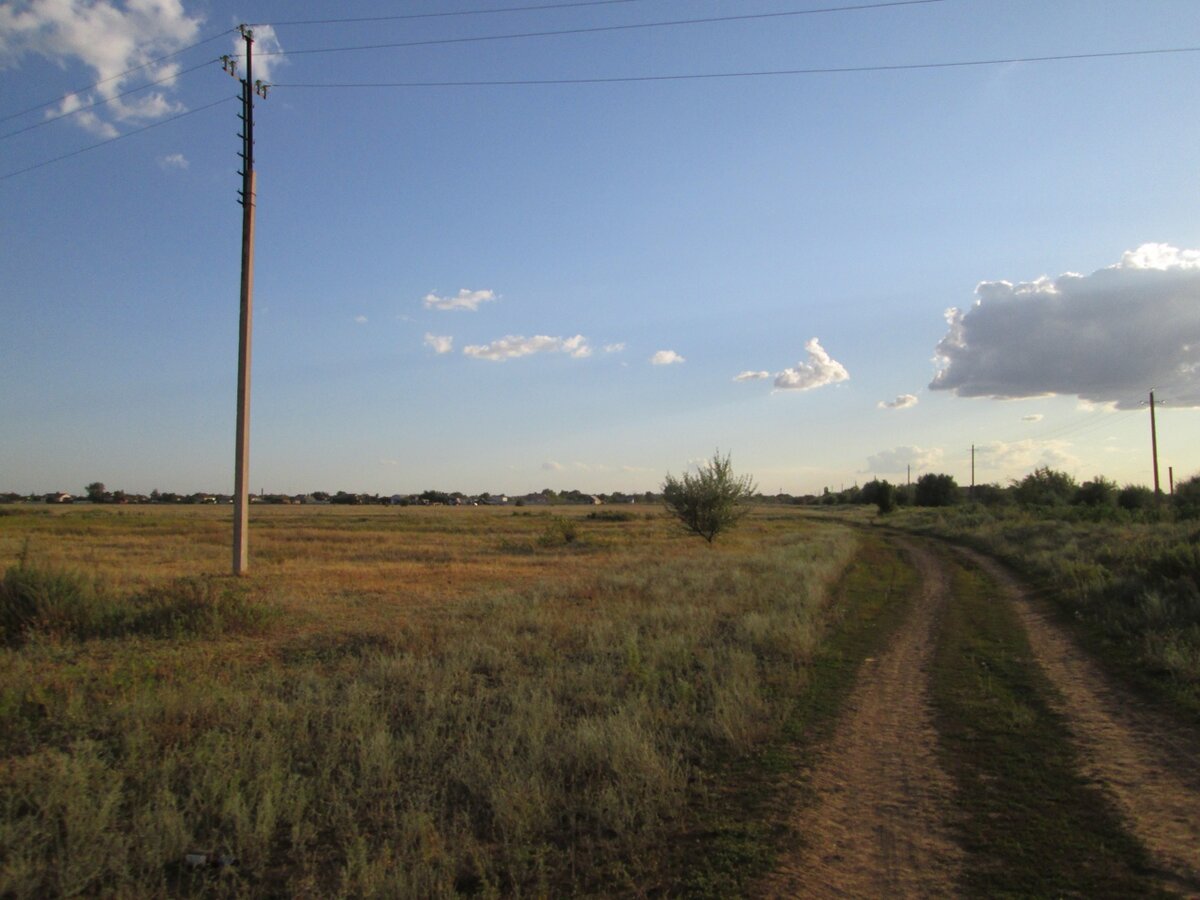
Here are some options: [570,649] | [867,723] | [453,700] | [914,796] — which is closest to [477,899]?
[914,796]

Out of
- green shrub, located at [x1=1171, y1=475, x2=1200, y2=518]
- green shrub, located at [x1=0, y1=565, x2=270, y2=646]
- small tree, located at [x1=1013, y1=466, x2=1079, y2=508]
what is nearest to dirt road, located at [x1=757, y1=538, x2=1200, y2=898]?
green shrub, located at [x1=0, y1=565, x2=270, y2=646]

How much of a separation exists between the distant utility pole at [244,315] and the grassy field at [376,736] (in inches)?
149

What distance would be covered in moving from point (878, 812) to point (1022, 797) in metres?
1.19

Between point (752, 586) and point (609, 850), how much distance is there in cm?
1349

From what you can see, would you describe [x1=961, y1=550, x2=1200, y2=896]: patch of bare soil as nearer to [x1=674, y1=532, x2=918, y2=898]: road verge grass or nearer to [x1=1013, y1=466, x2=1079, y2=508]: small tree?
[x1=674, y1=532, x2=918, y2=898]: road verge grass

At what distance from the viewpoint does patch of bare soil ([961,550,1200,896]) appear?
4699 millimetres

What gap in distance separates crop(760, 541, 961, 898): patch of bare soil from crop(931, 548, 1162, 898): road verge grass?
0.56 ft

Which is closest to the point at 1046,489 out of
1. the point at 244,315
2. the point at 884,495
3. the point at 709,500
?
the point at 884,495

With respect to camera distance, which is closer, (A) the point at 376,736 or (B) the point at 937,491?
(A) the point at 376,736

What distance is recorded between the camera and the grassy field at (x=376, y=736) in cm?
463

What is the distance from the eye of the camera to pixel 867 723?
24.8 feet

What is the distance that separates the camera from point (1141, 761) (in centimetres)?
630

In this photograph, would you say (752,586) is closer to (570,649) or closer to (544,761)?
(570,649)

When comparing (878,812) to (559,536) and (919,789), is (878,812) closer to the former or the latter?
(919,789)
